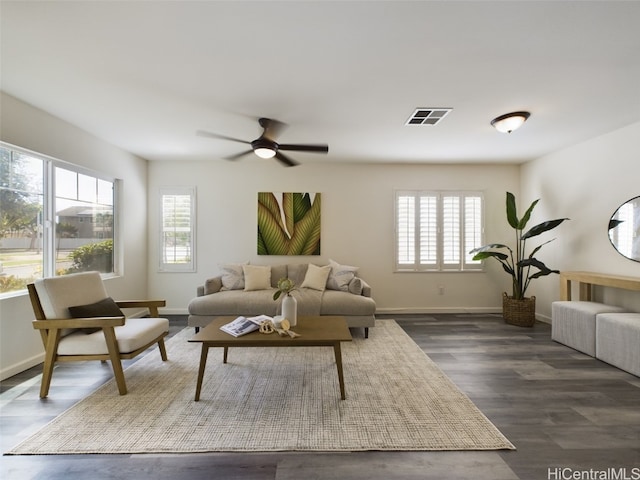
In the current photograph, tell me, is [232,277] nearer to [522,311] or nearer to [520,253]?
[522,311]

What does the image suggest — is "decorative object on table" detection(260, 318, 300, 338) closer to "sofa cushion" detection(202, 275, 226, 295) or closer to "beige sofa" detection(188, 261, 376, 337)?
"beige sofa" detection(188, 261, 376, 337)

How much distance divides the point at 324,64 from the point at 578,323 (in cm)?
398

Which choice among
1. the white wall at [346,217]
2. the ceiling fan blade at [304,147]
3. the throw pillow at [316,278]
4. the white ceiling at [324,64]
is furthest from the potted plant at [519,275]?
the ceiling fan blade at [304,147]

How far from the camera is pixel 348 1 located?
1718 millimetres

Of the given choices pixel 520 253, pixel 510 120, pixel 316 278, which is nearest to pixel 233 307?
pixel 316 278

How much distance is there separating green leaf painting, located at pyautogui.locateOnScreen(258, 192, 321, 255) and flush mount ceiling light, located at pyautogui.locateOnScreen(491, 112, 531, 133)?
287 centimetres

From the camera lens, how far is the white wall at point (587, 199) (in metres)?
3.59

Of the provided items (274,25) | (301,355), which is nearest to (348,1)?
(274,25)

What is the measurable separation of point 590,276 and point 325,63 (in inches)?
158

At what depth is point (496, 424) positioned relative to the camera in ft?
7.02

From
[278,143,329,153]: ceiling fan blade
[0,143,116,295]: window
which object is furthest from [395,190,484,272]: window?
[0,143,116,295]: window

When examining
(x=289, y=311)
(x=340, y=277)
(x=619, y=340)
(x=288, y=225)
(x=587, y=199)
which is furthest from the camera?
(x=288, y=225)

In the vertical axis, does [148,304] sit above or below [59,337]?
above

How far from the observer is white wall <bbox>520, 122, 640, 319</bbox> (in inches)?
141
